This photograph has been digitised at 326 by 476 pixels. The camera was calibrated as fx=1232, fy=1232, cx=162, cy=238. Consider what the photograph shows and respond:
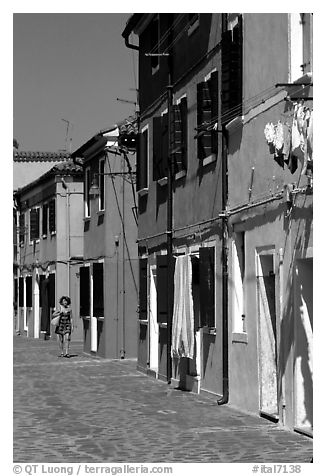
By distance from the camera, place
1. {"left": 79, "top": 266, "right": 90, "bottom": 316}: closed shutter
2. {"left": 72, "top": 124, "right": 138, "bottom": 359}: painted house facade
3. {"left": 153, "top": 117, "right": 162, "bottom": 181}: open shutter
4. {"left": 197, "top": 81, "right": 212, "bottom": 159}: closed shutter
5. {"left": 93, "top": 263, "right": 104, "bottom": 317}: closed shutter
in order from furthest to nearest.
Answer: {"left": 79, "top": 266, "right": 90, "bottom": 316}: closed shutter, {"left": 93, "top": 263, "right": 104, "bottom": 317}: closed shutter, {"left": 72, "top": 124, "right": 138, "bottom": 359}: painted house facade, {"left": 153, "top": 117, "right": 162, "bottom": 181}: open shutter, {"left": 197, "top": 81, "right": 212, "bottom": 159}: closed shutter

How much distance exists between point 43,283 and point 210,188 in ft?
83.0

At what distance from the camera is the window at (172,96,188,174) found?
841 inches

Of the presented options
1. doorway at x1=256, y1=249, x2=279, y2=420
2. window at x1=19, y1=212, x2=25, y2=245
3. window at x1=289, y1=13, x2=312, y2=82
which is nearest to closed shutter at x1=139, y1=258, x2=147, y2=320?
doorway at x1=256, y1=249, x2=279, y2=420

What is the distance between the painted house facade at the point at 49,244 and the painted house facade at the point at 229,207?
15315 mm

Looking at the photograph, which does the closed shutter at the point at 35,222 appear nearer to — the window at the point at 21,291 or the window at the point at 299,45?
the window at the point at 21,291

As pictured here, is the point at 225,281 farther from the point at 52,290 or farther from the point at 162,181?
the point at 52,290

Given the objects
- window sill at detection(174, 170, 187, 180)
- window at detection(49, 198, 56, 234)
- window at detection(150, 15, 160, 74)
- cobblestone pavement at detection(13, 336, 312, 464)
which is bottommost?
cobblestone pavement at detection(13, 336, 312, 464)

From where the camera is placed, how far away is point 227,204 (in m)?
18.1

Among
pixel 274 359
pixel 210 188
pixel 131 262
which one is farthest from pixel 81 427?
pixel 131 262

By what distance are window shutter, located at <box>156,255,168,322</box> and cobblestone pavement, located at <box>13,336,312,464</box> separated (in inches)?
51.3

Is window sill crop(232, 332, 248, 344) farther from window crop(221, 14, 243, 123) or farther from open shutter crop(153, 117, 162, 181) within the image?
open shutter crop(153, 117, 162, 181)

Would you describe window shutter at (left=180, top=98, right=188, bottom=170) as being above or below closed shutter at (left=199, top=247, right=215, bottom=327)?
above

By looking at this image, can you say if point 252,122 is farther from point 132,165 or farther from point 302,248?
point 132,165

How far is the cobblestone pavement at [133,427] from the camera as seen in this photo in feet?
41.1
